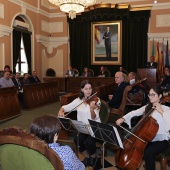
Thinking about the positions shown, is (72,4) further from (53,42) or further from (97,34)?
(53,42)

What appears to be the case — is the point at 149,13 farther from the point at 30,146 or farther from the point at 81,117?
the point at 30,146

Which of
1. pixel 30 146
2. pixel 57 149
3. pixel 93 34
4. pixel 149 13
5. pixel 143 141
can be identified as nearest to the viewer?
pixel 30 146

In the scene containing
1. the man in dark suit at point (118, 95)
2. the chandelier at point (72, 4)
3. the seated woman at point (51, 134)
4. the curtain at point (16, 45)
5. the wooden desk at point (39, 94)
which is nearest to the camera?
the seated woman at point (51, 134)

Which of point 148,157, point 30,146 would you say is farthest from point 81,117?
point 30,146

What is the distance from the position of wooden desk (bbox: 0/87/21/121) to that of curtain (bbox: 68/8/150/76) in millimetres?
6763

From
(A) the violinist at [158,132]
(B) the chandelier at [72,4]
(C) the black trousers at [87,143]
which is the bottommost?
(C) the black trousers at [87,143]

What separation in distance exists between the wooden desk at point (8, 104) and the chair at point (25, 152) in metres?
4.99

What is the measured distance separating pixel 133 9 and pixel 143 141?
10487 millimetres

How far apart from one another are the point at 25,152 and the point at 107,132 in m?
1.14

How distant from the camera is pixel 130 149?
8.38ft

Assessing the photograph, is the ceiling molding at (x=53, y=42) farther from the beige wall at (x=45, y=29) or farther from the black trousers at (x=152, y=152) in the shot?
the black trousers at (x=152, y=152)

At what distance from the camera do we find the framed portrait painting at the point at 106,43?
12391mm

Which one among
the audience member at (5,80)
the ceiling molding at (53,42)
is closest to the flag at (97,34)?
the ceiling molding at (53,42)

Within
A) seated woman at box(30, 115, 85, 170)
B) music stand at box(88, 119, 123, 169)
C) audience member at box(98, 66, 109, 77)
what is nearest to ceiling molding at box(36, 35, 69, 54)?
audience member at box(98, 66, 109, 77)
